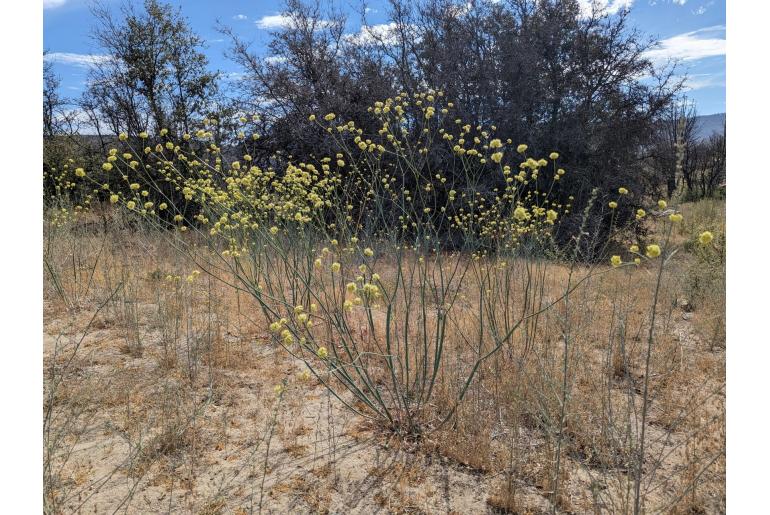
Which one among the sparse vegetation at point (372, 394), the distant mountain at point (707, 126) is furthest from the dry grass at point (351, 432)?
the distant mountain at point (707, 126)

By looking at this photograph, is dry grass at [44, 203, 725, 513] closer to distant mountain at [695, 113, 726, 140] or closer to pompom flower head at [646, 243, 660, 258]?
pompom flower head at [646, 243, 660, 258]

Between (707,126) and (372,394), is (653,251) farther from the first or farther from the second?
(707,126)

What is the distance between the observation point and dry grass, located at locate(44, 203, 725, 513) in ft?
6.46

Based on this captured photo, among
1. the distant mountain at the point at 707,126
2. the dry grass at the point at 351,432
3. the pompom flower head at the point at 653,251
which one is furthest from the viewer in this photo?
the distant mountain at the point at 707,126

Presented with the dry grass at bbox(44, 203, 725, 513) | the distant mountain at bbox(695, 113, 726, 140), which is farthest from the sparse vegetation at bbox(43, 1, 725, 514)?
the distant mountain at bbox(695, 113, 726, 140)

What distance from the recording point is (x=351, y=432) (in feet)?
8.16

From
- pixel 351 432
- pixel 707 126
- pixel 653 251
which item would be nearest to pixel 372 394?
pixel 351 432

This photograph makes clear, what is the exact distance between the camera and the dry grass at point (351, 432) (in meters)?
1.97

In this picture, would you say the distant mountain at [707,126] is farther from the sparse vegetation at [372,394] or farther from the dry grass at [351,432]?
the dry grass at [351,432]

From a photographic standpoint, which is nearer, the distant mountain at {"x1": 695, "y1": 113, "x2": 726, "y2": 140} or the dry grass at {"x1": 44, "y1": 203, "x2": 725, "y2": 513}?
the dry grass at {"x1": 44, "y1": 203, "x2": 725, "y2": 513}

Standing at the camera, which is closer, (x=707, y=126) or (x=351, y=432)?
(x=351, y=432)

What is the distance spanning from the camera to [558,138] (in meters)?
8.89

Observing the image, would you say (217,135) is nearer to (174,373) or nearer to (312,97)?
(312,97)

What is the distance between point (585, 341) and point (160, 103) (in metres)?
9.04
